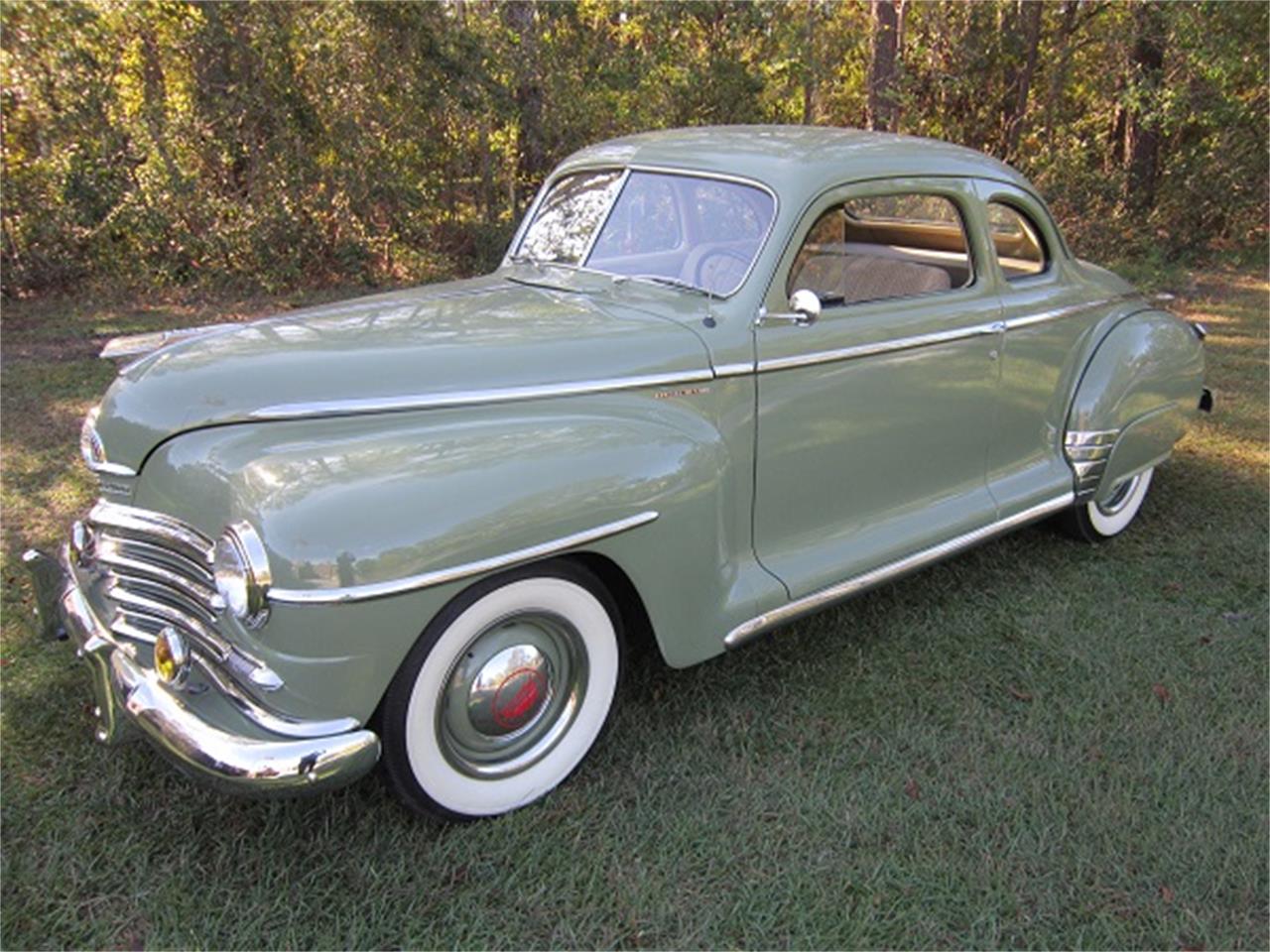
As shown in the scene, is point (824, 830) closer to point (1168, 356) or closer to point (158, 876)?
point (158, 876)

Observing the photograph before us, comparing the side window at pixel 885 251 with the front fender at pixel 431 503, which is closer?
the front fender at pixel 431 503

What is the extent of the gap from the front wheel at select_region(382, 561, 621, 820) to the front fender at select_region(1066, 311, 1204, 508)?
229 cm

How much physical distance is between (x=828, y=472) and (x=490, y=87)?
6.89 metres

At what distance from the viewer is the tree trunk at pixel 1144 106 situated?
400 inches

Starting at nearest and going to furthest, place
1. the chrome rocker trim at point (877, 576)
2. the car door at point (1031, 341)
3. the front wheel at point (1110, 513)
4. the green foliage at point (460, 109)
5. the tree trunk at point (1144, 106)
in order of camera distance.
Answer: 1. the chrome rocker trim at point (877, 576)
2. the car door at point (1031, 341)
3. the front wheel at point (1110, 513)
4. the green foliage at point (460, 109)
5. the tree trunk at point (1144, 106)

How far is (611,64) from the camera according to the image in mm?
9180

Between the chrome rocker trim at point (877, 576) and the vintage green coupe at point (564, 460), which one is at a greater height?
the vintage green coupe at point (564, 460)

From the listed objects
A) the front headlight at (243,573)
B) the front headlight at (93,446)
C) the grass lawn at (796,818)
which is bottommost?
the grass lawn at (796,818)

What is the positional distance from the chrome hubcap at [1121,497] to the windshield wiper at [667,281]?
232cm

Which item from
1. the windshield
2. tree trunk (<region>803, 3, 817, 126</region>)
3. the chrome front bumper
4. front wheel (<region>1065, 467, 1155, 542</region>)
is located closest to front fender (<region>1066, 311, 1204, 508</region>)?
front wheel (<region>1065, 467, 1155, 542</region>)

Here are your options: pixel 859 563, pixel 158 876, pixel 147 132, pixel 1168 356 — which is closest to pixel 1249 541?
pixel 1168 356

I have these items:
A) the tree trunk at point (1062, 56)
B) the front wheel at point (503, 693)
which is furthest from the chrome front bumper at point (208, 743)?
the tree trunk at point (1062, 56)

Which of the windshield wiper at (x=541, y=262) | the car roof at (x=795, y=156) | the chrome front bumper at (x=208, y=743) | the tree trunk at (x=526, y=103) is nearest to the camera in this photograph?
the chrome front bumper at (x=208, y=743)

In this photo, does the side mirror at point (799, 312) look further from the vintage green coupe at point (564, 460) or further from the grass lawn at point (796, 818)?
the grass lawn at point (796, 818)
